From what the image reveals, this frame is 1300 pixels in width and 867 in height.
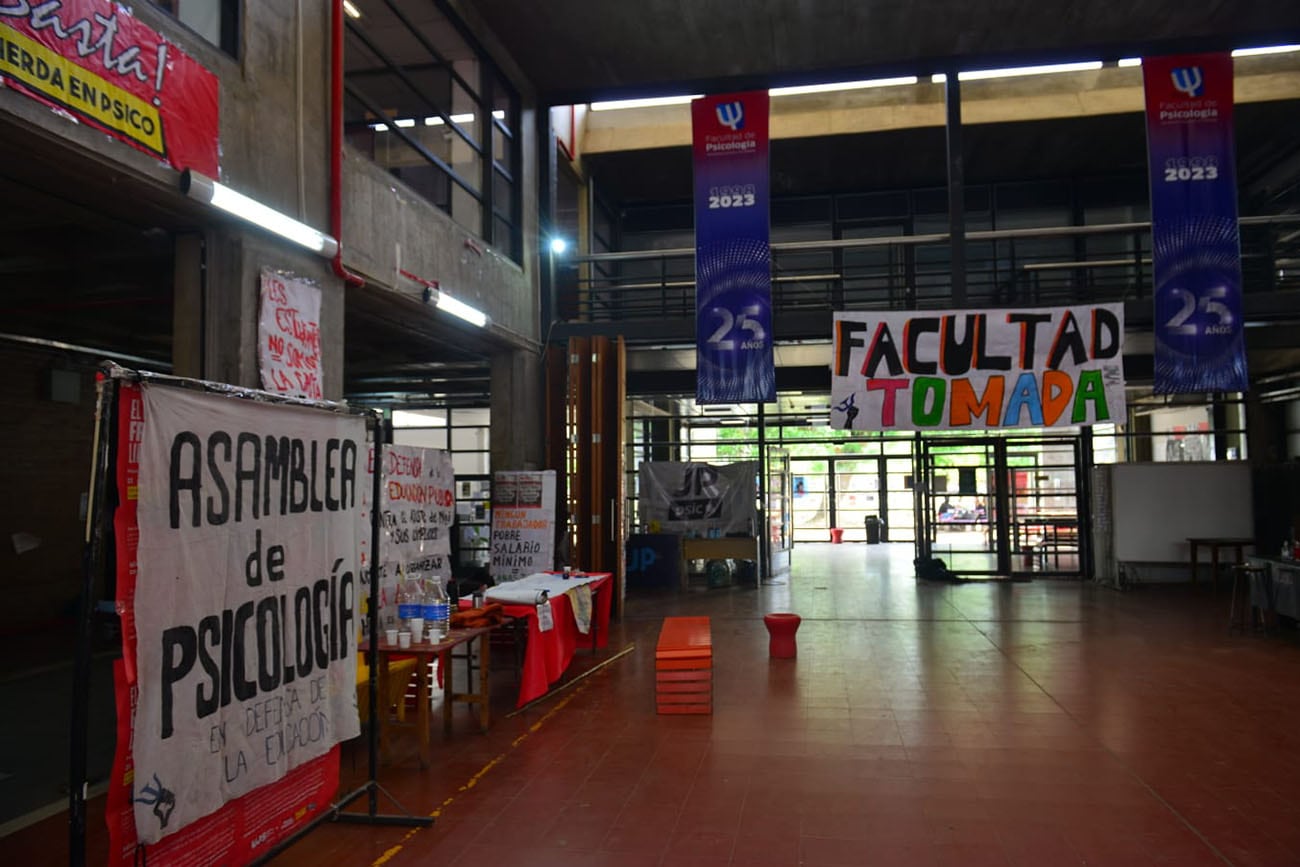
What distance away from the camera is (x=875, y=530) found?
24.7 m

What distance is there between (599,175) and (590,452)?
627 cm

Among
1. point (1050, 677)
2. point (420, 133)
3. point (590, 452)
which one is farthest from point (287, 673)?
point (420, 133)

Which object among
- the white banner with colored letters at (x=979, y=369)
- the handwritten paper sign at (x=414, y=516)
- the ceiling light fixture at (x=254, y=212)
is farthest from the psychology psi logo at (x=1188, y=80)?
the ceiling light fixture at (x=254, y=212)

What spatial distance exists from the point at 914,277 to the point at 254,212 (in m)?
10.7

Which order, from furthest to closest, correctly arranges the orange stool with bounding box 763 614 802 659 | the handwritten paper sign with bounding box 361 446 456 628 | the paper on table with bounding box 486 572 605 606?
the orange stool with bounding box 763 614 802 659 < the paper on table with bounding box 486 572 605 606 < the handwritten paper sign with bounding box 361 446 456 628

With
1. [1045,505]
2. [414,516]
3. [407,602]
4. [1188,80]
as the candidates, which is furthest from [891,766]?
[1045,505]

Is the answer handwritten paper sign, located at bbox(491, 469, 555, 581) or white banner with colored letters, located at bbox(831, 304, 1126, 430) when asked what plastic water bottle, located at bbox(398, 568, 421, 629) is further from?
white banner with colored letters, located at bbox(831, 304, 1126, 430)

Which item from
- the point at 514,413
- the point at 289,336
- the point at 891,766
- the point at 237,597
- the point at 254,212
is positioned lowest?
the point at 891,766

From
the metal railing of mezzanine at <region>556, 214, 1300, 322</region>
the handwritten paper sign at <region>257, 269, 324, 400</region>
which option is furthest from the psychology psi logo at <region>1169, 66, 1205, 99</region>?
the handwritten paper sign at <region>257, 269, 324, 400</region>

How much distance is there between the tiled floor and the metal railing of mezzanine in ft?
20.8

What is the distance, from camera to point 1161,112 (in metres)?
11.1

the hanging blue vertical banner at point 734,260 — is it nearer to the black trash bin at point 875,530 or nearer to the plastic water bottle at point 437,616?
the plastic water bottle at point 437,616

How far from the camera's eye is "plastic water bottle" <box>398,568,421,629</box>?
259 inches

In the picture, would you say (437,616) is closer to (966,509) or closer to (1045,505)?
(966,509)
